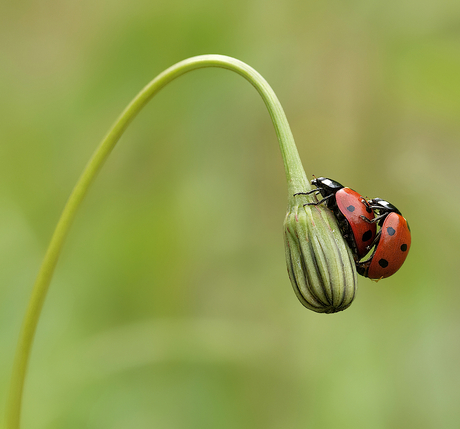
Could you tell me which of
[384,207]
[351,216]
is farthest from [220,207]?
[351,216]

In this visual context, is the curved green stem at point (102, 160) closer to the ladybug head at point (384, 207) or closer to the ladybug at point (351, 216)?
the ladybug at point (351, 216)

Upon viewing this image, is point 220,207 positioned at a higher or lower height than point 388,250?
higher

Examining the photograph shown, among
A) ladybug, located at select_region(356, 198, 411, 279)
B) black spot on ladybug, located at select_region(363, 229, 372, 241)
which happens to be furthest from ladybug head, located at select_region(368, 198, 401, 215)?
black spot on ladybug, located at select_region(363, 229, 372, 241)

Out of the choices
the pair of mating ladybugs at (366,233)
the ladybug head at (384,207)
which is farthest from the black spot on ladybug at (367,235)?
the ladybug head at (384,207)

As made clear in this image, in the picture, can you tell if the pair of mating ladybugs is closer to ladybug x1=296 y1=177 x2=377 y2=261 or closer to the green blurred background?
ladybug x1=296 y1=177 x2=377 y2=261

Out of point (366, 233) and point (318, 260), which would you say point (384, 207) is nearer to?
point (366, 233)

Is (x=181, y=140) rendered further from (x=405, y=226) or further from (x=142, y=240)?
(x=405, y=226)
